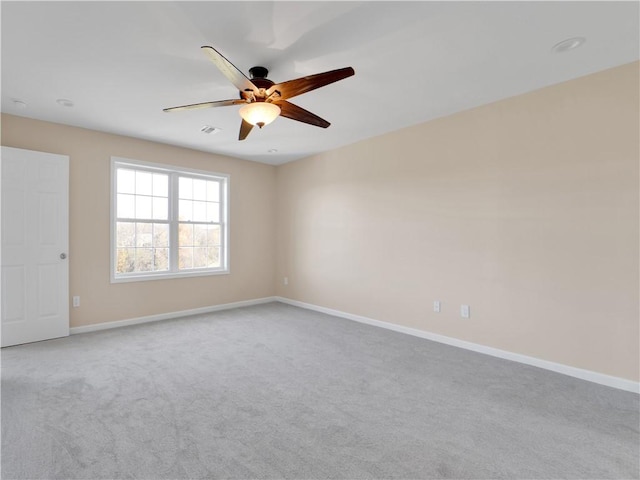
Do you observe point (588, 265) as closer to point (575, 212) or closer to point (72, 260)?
point (575, 212)

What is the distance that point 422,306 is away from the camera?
3.83m

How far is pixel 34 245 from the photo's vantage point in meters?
3.59

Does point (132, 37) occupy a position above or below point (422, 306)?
above

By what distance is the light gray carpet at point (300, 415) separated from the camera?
1.67 meters

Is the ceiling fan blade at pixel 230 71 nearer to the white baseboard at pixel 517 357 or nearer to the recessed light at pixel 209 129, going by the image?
the recessed light at pixel 209 129

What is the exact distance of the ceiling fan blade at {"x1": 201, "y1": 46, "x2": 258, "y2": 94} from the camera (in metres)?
Answer: 1.79

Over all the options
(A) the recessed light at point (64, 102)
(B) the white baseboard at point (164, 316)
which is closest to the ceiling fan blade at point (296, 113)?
(A) the recessed light at point (64, 102)

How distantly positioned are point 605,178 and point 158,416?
3.88m

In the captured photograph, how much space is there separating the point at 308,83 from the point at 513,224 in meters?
2.40

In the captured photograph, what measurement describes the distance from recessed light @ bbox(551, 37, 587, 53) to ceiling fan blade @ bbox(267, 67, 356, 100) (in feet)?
5.00

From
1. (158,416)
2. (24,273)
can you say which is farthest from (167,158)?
(158,416)

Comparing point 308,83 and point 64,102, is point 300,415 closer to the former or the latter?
point 308,83

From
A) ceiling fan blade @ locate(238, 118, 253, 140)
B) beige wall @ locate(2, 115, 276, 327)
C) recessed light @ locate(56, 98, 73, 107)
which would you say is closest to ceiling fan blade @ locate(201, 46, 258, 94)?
ceiling fan blade @ locate(238, 118, 253, 140)

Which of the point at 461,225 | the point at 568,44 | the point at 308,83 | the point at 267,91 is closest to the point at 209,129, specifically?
the point at 267,91
